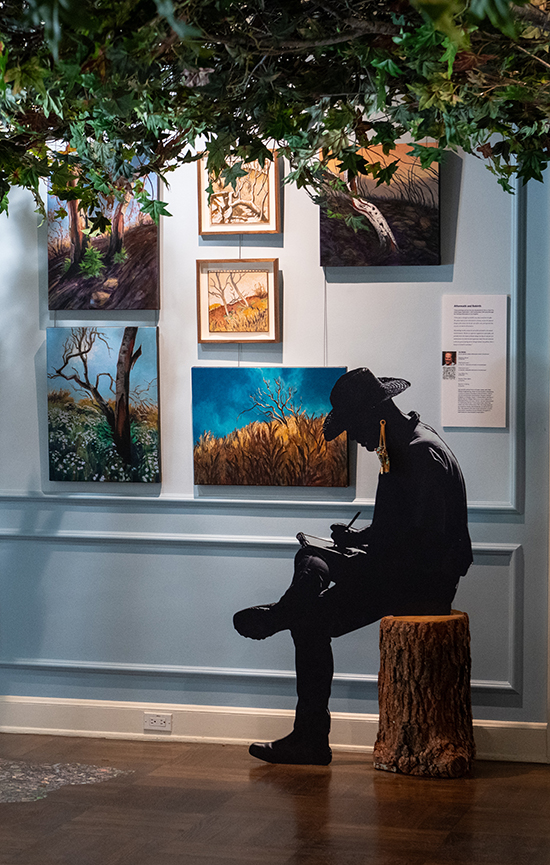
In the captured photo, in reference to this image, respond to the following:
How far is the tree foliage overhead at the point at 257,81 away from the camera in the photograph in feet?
4.37

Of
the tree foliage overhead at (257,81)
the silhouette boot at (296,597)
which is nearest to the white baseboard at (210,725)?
the silhouette boot at (296,597)

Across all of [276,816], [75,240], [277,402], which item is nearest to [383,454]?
[277,402]

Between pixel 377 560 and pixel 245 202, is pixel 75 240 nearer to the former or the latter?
pixel 245 202

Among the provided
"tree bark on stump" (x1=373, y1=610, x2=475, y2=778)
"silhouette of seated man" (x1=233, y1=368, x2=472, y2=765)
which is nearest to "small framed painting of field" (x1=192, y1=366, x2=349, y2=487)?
"silhouette of seated man" (x1=233, y1=368, x2=472, y2=765)

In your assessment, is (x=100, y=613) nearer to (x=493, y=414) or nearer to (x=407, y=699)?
(x=407, y=699)

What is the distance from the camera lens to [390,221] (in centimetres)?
383

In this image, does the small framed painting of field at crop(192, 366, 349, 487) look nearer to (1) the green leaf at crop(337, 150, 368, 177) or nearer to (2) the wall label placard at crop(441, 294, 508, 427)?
(2) the wall label placard at crop(441, 294, 508, 427)

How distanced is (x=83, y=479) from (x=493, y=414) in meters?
1.88

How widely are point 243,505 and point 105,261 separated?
1289 mm

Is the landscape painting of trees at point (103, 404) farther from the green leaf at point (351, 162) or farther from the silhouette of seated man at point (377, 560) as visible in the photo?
the green leaf at point (351, 162)

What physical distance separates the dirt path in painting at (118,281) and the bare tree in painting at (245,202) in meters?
0.33

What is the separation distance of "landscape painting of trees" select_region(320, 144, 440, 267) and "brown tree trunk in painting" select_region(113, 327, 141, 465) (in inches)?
37.5

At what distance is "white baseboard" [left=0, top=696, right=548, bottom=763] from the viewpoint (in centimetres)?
378

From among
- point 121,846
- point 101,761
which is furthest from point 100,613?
point 121,846
